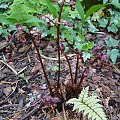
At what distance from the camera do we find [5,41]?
2.41m

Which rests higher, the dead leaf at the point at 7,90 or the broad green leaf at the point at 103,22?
the broad green leaf at the point at 103,22

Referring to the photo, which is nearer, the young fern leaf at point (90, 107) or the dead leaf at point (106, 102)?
the young fern leaf at point (90, 107)

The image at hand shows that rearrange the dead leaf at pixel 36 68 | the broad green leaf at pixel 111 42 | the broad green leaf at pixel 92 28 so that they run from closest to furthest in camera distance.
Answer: the dead leaf at pixel 36 68, the broad green leaf at pixel 111 42, the broad green leaf at pixel 92 28

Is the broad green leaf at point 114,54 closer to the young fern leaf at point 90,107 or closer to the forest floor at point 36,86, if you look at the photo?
the forest floor at point 36,86

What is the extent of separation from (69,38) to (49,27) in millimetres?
252

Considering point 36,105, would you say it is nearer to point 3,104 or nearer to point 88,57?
point 3,104

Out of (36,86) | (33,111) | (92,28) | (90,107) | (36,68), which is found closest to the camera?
(90,107)

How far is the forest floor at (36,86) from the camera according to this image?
182cm

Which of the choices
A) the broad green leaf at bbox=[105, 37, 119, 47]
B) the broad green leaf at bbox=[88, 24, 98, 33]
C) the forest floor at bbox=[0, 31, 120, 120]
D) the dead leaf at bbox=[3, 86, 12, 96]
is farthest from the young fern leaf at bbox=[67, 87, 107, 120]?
the broad green leaf at bbox=[88, 24, 98, 33]

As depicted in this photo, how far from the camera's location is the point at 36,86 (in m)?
1.99

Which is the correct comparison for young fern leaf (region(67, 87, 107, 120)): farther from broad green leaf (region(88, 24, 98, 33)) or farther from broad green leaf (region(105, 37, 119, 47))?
broad green leaf (region(88, 24, 98, 33))

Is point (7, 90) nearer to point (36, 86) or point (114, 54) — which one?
point (36, 86)

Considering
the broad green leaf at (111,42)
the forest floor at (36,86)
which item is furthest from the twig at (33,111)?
the broad green leaf at (111,42)

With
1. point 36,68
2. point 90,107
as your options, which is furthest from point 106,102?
point 36,68
